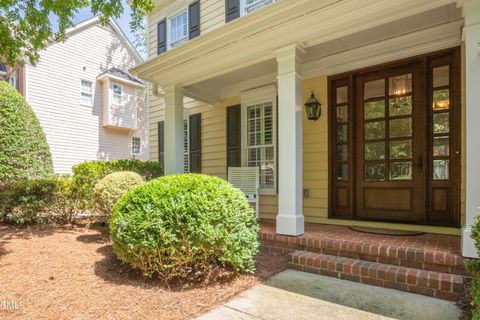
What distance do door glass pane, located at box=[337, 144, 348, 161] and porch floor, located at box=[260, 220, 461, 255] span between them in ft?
3.50

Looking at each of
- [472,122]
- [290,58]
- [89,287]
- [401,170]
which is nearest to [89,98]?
[290,58]

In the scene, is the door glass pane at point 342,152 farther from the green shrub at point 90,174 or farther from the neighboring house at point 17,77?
the neighboring house at point 17,77

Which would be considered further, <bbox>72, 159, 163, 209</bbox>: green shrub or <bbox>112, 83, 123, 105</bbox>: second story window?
<bbox>112, 83, 123, 105</bbox>: second story window

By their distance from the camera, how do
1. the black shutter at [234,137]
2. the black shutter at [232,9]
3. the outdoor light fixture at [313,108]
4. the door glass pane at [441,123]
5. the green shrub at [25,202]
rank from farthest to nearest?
1. the black shutter at [234,137]
2. the black shutter at [232,9]
3. the green shrub at [25,202]
4. the outdoor light fixture at [313,108]
5. the door glass pane at [441,123]

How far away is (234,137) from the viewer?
5.76 metres

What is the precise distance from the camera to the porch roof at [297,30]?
3.06 meters

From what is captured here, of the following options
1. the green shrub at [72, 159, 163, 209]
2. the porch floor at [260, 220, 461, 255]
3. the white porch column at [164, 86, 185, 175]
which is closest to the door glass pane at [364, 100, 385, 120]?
the porch floor at [260, 220, 461, 255]

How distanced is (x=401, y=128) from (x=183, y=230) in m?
3.27

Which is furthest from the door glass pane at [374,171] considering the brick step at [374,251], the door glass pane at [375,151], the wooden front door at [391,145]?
the brick step at [374,251]

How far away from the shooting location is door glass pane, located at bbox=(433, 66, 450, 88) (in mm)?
3703

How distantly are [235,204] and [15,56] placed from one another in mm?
4387

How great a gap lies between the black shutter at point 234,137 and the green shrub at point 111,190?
2.00 metres

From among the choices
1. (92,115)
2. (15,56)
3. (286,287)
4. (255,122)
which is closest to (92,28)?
(92,115)

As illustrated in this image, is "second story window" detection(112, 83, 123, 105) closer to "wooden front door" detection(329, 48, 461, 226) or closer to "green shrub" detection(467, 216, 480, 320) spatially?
"wooden front door" detection(329, 48, 461, 226)
